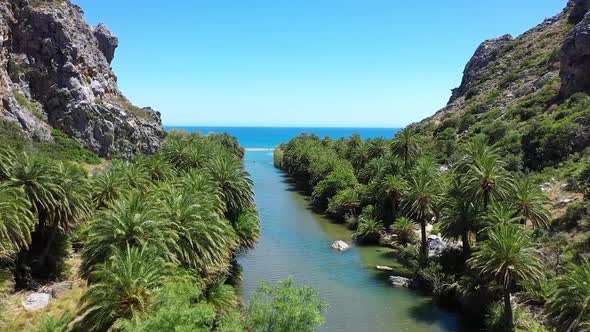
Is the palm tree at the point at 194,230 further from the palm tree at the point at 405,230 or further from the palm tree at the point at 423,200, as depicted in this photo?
the palm tree at the point at 405,230

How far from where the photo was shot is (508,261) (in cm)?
3108

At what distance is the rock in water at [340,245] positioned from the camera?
56734 mm

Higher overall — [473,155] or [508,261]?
[473,155]

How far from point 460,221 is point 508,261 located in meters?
9.31

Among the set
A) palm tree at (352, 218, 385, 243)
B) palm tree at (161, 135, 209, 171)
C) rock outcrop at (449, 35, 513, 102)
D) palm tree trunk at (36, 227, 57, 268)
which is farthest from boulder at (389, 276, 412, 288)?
rock outcrop at (449, 35, 513, 102)

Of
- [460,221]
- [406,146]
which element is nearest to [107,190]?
[460,221]

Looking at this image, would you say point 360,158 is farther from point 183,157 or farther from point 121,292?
point 121,292

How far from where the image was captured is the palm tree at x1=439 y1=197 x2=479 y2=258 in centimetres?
3984

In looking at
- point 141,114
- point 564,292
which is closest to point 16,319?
point 564,292

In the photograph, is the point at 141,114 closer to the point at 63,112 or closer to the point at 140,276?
the point at 63,112

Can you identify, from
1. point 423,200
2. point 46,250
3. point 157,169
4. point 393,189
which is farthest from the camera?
point 393,189

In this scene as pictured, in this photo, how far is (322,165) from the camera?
297 feet

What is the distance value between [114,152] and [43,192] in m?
54.5

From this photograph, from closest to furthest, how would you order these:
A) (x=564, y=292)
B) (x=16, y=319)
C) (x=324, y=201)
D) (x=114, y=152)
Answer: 1. (x=564, y=292)
2. (x=16, y=319)
3. (x=324, y=201)
4. (x=114, y=152)
